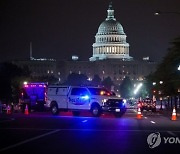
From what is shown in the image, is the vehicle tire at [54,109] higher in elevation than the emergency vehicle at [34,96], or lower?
lower

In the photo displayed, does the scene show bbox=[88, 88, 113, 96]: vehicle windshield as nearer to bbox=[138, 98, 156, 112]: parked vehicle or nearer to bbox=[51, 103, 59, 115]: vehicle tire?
bbox=[51, 103, 59, 115]: vehicle tire

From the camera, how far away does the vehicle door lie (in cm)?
5200

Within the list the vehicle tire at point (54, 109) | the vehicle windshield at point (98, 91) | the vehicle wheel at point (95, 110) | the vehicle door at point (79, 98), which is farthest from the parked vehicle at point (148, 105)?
the vehicle wheel at point (95, 110)

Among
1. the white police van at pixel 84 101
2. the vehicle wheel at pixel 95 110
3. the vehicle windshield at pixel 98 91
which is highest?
the vehicle windshield at pixel 98 91

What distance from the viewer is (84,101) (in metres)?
52.0

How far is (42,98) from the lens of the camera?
2311 inches

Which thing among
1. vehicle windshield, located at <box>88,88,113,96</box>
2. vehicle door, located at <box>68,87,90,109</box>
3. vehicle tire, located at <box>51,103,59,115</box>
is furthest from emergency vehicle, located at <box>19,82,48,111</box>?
vehicle windshield, located at <box>88,88,113,96</box>

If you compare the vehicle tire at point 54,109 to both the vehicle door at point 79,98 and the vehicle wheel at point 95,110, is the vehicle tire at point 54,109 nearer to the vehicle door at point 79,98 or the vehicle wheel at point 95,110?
the vehicle door at point 79,98

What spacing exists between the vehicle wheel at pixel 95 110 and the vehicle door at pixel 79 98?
42 centimetres

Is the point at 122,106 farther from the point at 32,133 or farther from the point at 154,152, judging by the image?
the point at 154,152

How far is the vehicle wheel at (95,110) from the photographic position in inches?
2029

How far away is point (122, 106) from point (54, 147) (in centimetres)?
3278

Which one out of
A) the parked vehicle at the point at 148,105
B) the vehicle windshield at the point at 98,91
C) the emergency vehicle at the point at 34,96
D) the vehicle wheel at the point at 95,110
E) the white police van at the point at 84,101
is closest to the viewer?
the vehicle wheel at the point at 95,110

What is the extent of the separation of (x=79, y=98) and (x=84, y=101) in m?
0.64
